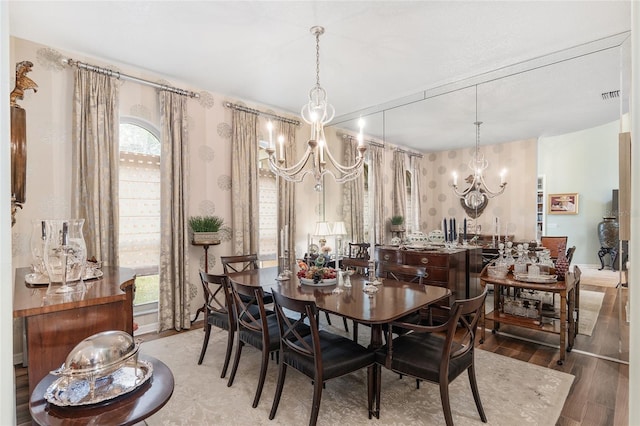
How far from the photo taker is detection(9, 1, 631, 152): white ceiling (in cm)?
254

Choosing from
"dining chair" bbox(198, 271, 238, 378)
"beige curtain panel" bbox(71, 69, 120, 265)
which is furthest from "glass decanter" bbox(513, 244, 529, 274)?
"beige curtain panel" bbox(71, 69, 120, 265)

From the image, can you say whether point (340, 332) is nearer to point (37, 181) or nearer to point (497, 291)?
point (497, 291)

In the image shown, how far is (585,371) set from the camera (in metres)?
2.72

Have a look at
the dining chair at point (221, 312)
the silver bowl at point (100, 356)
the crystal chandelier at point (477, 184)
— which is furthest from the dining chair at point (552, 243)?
the silver bowl at point (100, 356)

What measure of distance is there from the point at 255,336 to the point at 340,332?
1.45 metres

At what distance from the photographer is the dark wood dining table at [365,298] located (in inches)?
77.9

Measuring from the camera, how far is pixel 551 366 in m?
2.80

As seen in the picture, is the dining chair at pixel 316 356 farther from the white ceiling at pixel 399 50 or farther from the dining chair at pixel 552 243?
the dining chair at pixel 552 243

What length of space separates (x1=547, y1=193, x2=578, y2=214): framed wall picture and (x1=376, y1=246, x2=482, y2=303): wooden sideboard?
3.07 feet

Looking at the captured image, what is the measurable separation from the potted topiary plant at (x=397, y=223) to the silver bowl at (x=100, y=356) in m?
3.80

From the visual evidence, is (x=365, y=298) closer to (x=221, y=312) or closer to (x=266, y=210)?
(x=221, y=312)

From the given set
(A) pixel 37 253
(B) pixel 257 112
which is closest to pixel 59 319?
(A) pixel 37 253

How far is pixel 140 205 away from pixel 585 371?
4.77 m

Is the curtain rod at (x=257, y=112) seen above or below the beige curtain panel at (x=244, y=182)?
above
